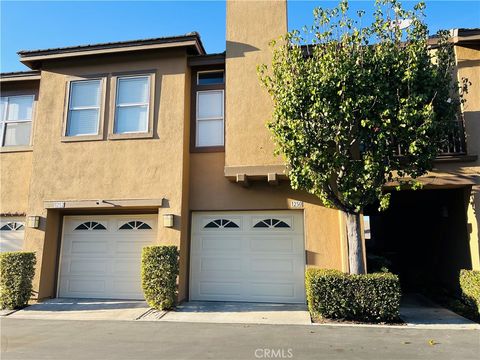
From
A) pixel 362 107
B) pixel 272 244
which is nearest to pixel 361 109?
pixel 362 107

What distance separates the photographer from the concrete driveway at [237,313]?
8.30 meters

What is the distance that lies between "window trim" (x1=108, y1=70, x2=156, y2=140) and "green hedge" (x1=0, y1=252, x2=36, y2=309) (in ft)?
12.8

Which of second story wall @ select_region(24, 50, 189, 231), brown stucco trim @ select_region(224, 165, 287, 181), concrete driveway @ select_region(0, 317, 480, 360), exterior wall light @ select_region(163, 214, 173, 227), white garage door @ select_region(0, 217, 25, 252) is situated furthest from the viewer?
white garage door @ select_region(0, 217, 25, 252)

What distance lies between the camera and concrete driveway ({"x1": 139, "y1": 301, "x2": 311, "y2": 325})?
830cm

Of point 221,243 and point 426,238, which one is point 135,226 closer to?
point 221,243

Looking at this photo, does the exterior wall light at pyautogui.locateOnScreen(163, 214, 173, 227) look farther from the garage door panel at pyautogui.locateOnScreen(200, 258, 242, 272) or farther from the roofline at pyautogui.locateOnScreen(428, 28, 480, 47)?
the roofline at pyautogui.locateOnScreen(428, 28, 480, 47)

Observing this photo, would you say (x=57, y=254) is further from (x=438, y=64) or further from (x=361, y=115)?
(x=438, y=64)

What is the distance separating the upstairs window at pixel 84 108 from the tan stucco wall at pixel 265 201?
3132mm

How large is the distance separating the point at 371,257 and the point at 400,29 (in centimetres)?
573

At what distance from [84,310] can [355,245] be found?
6.69 m

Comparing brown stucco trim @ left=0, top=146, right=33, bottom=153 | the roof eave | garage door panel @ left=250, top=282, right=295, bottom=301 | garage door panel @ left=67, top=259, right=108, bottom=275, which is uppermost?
the roof eave

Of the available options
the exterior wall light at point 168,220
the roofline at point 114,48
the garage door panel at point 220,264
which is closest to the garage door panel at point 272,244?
the garage door panel at point 220,264

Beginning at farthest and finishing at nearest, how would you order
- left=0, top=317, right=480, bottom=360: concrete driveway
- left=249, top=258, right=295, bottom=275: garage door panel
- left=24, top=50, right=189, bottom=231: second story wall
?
left=24, top=50, right=189, bottom=231: second story wall < left=249, top=258, right=295, bottom=275: garage door panel < left=0, top=317, right=480, bottom=360: concrete driveway

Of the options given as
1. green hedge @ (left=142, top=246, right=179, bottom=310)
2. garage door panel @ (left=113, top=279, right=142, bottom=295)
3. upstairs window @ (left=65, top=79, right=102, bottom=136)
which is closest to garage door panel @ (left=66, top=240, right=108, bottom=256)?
garage door panel @ (left=113, top=279, right=142, bottom=295)
